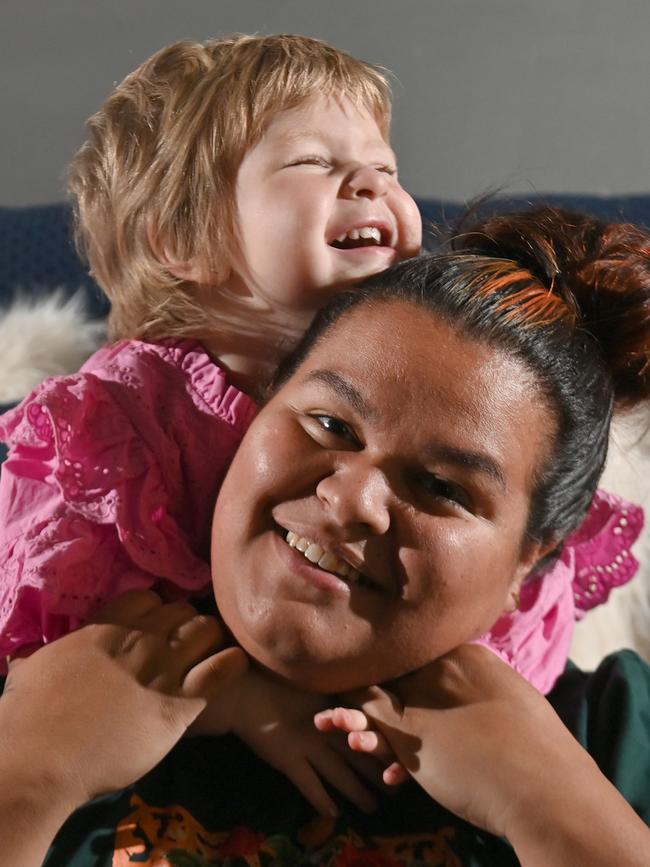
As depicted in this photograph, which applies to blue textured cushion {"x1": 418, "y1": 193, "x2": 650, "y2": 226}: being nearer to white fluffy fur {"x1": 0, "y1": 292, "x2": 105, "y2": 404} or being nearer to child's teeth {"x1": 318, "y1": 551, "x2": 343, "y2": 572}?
white fluffy fur {"x1": 0, "y1": 292, "x2": 105, "y2": 404}

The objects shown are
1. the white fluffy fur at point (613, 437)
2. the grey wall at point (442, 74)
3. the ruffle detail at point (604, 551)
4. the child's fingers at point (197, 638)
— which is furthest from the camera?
the grey wall at point (442, 74)

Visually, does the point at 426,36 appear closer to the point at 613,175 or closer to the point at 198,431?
the point at 613,175

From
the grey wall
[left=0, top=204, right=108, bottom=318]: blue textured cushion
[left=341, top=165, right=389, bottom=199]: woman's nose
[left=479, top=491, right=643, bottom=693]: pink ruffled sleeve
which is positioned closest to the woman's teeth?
[left=479, top=491, right=643, bottom=693]: pink ruffled sleeve

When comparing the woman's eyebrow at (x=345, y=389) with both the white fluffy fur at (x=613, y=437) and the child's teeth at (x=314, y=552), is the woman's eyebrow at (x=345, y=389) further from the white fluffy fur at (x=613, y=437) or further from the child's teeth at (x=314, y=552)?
the white fluffy fur at (x=613, y=437)

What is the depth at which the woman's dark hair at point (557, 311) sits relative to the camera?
0.87 metres

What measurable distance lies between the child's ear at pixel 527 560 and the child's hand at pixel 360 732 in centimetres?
15

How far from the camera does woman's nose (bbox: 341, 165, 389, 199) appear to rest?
1.03 m

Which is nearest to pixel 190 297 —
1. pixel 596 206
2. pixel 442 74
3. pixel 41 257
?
pixel 41 257

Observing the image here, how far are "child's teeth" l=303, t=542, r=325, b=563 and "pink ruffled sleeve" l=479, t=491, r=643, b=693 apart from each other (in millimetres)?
257

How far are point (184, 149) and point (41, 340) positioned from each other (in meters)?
0.44

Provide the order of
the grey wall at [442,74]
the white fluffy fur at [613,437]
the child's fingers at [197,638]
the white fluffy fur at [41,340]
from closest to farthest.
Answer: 1. the child's fingers at [197,638]
2. the white fluffy fur at [613,437]
3. the white fluffy fur at [41,340]
4. the grey wall at [442,74]

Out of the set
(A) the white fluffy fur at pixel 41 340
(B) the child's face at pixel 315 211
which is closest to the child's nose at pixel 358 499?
(B) the child's face at pixel 315 211

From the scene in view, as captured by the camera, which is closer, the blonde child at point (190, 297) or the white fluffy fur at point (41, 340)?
the blonde child at point (190, 297)

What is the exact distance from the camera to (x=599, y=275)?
0.92 m
